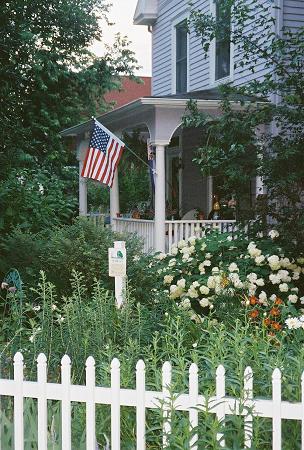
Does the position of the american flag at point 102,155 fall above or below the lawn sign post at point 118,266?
above

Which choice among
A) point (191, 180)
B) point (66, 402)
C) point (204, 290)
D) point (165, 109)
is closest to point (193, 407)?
point (66, 402)

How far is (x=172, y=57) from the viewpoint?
19828mm

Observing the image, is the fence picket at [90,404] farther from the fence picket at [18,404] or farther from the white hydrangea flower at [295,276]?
the white hydrangea flower at [295,276]

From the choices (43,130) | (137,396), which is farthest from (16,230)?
(43,130)

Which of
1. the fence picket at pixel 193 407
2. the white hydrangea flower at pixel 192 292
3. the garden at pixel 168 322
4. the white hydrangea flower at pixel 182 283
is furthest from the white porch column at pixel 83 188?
the fence picket at pixel 193 407

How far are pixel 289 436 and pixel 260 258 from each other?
5.10 m

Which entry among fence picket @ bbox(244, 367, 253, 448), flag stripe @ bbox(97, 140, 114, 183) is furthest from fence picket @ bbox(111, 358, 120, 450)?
flag stripe @ bbox(97, 140, 114, 183)

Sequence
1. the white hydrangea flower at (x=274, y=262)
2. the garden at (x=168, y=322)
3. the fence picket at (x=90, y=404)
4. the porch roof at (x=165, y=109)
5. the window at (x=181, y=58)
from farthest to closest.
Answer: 1. the window at (x=181, y=58)
2. the porch roof at (x=165, y=109)
3. the white hydrangea flower at (x=274, y=262)
4. the garden at (x=168, y=322)
5. the fence picket at (x=90, y=404)

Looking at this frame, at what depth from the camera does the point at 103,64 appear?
1033 inches

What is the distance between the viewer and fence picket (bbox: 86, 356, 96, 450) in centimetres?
374

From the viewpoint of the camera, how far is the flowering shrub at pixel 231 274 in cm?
827

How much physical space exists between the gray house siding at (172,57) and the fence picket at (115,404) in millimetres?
11644

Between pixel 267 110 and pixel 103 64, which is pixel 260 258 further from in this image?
pixel 103 64

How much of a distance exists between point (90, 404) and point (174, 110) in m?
10.1
